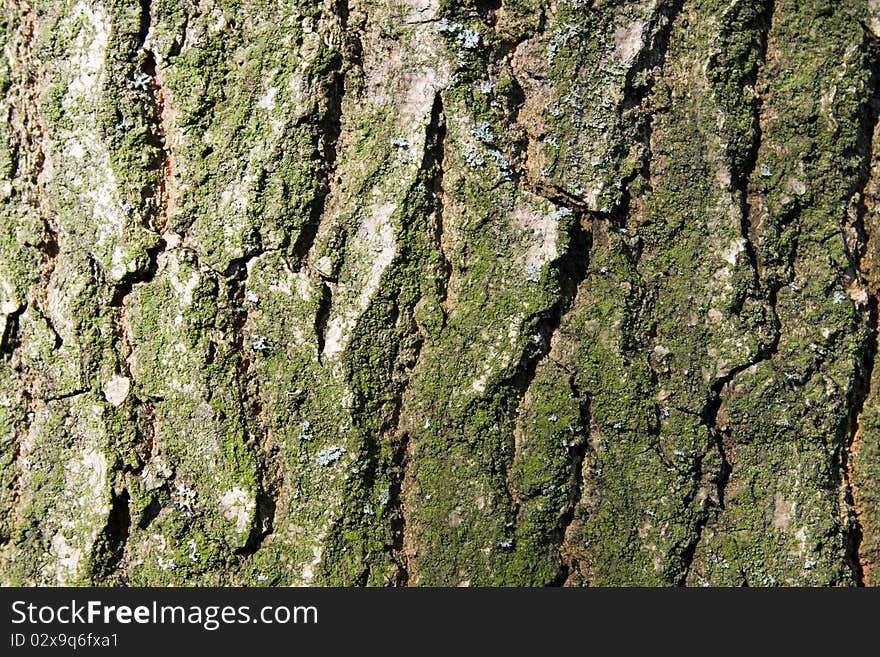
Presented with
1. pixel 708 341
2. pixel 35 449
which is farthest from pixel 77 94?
pixel 708 341

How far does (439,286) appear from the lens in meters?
1.03

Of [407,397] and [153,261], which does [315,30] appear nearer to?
[153,261]

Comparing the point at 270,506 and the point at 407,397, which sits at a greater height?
the point at 407,397

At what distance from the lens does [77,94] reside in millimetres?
1027

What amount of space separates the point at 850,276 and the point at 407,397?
0.74 meters

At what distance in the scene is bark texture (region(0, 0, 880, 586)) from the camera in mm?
1020

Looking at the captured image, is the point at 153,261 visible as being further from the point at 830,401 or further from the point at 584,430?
the point at 830,401

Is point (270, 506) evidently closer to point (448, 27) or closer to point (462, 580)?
point (462, 580)

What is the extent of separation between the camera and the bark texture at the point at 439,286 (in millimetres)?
1020

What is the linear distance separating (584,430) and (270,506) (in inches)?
20.2

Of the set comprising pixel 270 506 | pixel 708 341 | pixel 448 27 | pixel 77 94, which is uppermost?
pixel 448 27

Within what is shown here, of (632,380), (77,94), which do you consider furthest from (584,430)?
(77,94)

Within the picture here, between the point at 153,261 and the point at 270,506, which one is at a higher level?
the point at 153,261

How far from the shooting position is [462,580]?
1.07 metres
